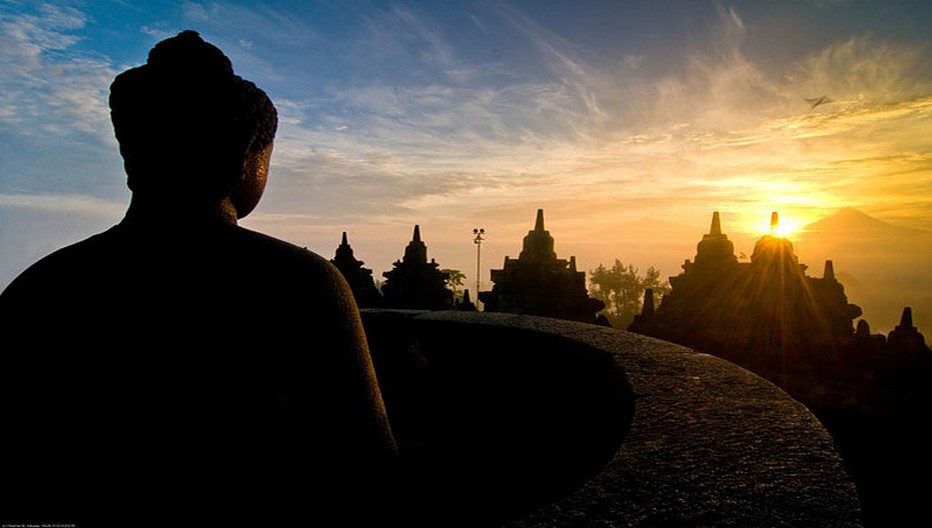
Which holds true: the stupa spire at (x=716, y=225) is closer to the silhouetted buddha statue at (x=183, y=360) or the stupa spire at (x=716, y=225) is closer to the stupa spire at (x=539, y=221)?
the stupa spire at (x=539, y=221)

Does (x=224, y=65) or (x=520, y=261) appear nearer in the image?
(x=224, y=65)

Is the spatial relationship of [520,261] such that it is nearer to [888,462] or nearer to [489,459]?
[888,462]

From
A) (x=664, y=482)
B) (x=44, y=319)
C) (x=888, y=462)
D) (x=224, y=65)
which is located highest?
(x=224, y=65)

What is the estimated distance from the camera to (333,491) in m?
1.13

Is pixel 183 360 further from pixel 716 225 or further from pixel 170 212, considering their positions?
pixel 716 225

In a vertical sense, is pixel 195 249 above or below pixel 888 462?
above

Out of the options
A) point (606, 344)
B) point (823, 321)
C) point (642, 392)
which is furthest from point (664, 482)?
point (823, 321)

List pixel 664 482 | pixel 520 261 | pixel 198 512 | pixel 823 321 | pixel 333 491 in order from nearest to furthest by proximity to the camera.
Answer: pixel 198 512 → pixel 333 491 → pixel 664 482 → pixel 823 321 → pixel 520 261

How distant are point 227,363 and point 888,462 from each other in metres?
8.12

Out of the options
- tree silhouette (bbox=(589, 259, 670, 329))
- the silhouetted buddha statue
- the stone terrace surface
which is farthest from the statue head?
tree silhouette (bbox=(589, 259, 670, 329))

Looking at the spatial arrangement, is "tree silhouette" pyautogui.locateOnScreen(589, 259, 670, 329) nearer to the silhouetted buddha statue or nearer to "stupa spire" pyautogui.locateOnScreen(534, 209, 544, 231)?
"stupa spire" pyautogui.locateOnScreen(534, 209, 544, 231)

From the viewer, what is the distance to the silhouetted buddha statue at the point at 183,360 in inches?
39.8

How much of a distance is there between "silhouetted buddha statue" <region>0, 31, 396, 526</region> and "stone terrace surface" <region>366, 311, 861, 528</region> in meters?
0.53

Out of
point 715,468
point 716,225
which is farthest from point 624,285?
point 715,468
